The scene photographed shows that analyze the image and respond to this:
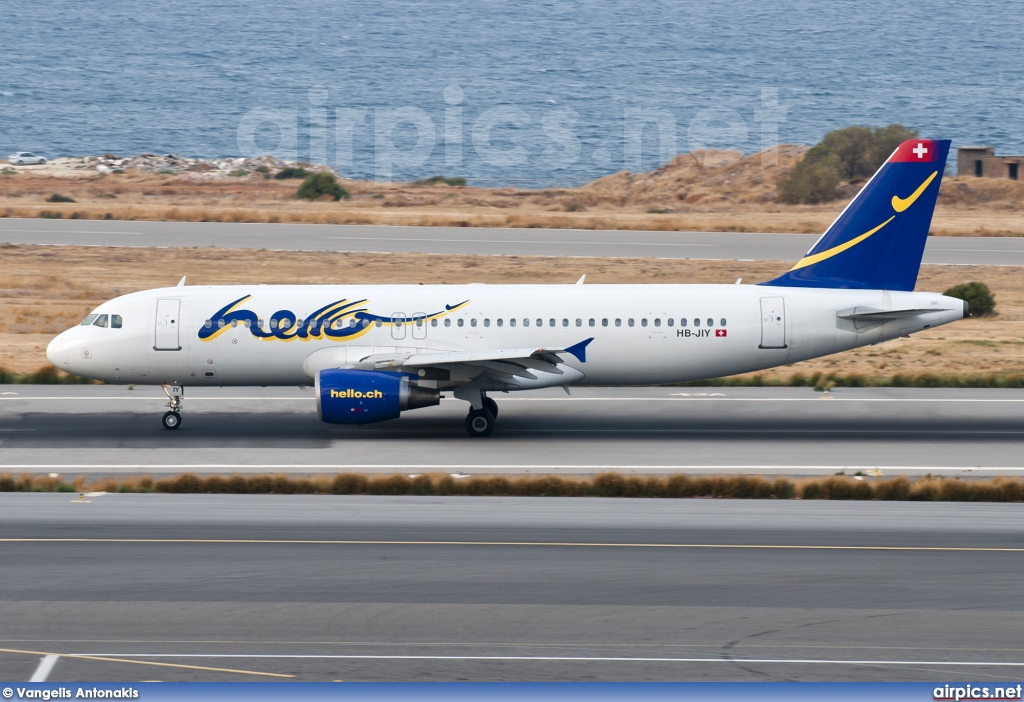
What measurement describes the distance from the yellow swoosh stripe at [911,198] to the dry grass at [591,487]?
28.2ft

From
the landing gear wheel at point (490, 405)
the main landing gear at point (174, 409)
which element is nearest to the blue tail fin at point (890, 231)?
the landing gear wheel at point (490, 405)

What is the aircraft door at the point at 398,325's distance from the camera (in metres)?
29.0

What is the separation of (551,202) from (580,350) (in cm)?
6285

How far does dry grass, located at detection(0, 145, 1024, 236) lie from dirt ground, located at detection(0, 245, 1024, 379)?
13.0m

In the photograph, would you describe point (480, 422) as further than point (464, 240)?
No

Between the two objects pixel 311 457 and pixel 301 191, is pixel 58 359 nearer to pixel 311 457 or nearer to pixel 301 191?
pixel 311 457

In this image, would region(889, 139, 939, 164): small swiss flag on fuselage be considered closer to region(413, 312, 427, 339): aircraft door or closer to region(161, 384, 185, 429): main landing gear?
region(413, 312, 427, 339): aircraft door

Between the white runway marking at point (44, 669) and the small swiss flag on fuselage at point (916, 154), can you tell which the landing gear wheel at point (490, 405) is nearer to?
the small swiss flag on fuselage at point (916, 154)

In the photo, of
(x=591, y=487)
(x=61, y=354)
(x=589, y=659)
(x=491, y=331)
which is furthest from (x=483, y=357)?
(x=589, y=659)

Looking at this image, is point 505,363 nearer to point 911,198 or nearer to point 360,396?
point 360,396

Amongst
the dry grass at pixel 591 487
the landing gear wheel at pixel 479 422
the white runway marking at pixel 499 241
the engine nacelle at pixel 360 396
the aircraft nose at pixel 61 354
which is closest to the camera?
the dry grass at pixel 591 487

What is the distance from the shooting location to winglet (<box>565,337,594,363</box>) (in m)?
27.5

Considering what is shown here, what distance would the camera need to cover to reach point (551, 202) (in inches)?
3526

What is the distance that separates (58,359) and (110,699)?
2186 cm
